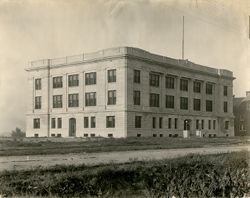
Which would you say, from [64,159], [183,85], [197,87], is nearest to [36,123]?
[183,85]

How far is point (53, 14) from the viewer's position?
12.2m

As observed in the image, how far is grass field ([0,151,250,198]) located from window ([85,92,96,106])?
34287 mm

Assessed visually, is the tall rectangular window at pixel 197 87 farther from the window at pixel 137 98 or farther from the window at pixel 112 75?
the window at pixel 112 75

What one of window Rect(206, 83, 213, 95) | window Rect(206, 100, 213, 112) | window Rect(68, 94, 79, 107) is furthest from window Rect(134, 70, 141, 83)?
window Rect(206, 100, 213, 112)

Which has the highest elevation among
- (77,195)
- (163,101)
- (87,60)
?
(87,60)

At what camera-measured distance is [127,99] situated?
44125 millimetres

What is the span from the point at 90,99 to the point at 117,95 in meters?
4.08

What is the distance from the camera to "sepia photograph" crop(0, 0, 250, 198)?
10.3 metres

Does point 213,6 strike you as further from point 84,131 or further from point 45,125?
point 45,125

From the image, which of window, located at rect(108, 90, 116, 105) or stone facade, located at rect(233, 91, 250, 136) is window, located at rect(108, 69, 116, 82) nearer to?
window, located at rect(108, 90, 116, 105)

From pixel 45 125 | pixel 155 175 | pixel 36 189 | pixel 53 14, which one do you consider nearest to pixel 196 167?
pixel 155 175

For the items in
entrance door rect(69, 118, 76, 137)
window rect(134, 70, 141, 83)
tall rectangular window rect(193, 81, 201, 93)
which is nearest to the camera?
window rect(134, 70, 141, 83)

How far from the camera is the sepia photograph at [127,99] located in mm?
10297

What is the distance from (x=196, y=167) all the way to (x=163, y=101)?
125 ft
